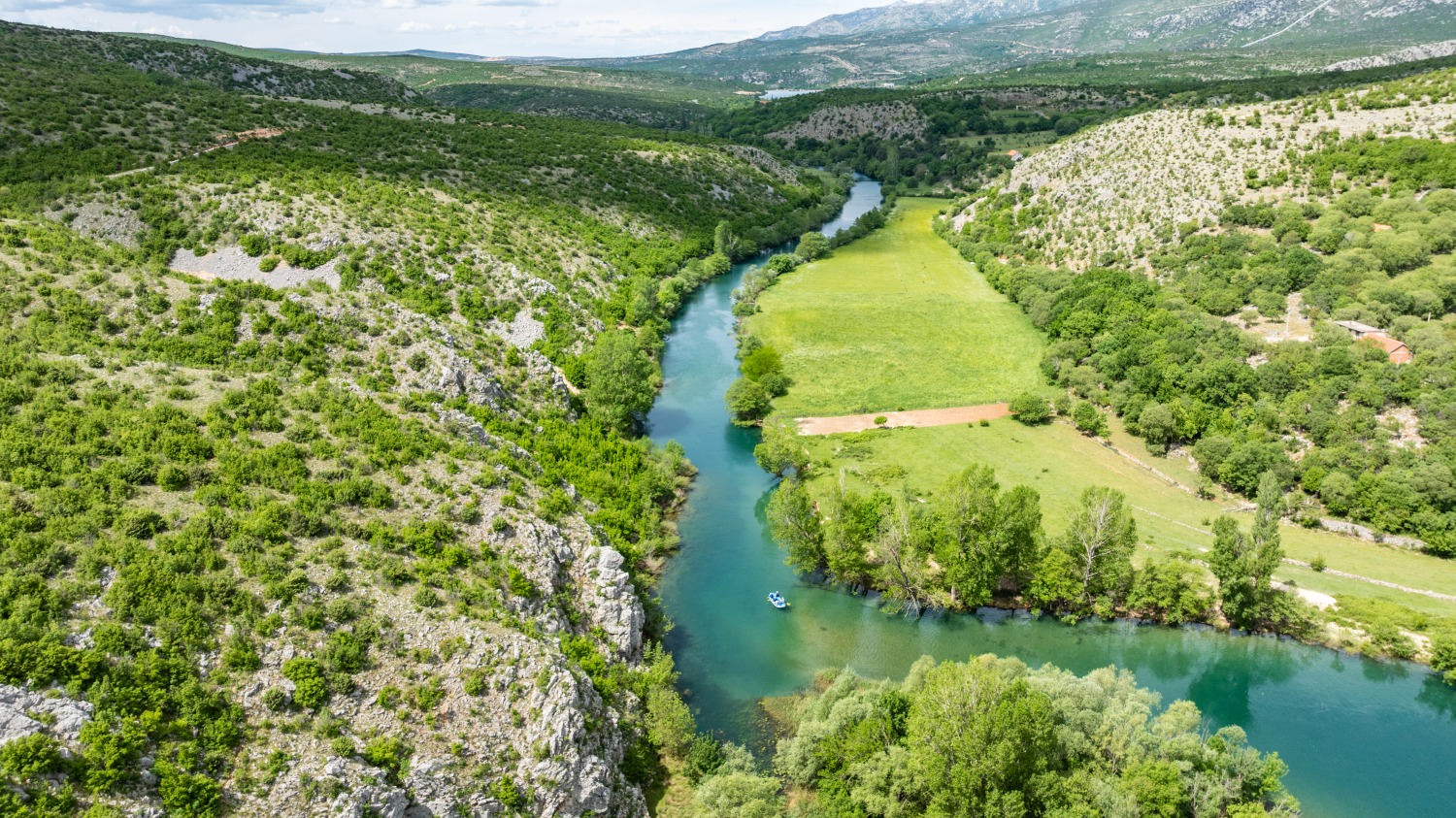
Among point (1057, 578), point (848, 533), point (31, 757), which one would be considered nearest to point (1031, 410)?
point (1057, 578)

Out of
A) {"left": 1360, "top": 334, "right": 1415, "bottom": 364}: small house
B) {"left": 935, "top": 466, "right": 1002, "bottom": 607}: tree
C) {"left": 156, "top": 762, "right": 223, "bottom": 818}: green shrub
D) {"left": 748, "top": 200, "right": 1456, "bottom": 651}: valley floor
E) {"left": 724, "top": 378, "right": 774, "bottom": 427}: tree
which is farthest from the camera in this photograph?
{"left": 724, "top": 378, "right": 774, "bottom": 427}: tree

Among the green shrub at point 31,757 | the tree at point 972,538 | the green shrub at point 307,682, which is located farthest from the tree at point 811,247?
the green shrub at point 31,757

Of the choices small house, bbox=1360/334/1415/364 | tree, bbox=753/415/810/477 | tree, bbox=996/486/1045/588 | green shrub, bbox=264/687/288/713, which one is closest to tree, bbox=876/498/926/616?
tree, bbox=996/486/1045/588

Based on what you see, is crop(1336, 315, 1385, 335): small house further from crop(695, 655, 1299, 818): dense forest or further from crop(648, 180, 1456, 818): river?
crop(695, 655, 1299, 818): dense forest

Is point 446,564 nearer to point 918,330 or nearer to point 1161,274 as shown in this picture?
point 918,330

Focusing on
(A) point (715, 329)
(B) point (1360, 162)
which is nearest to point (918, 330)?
(A) point (715, 329)

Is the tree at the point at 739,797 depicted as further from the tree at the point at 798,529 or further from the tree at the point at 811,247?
the tree at the point at 811,247
